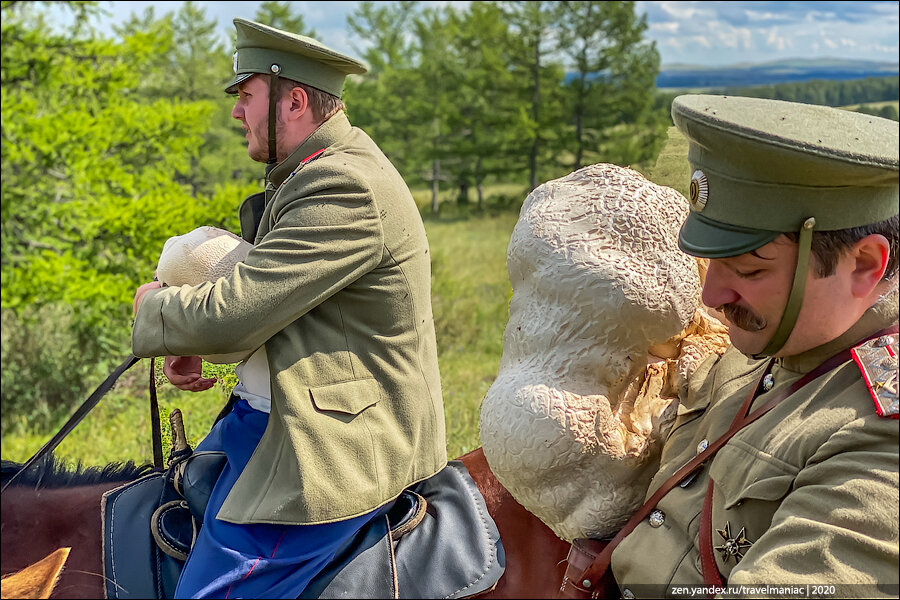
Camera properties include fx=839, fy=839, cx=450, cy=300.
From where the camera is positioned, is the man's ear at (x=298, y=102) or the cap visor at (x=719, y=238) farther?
the man's ear at (x=298, y=102)

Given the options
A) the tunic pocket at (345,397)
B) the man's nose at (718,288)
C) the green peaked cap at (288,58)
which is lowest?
the tunic pocket at (345,397)

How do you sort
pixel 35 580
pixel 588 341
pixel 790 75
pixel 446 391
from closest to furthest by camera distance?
pixel 588 341 < pixel 35 580 < pixel 446 391 < pixel 790 75

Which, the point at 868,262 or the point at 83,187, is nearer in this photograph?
the point at 868,262

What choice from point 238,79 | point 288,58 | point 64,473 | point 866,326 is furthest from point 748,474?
point 64,473

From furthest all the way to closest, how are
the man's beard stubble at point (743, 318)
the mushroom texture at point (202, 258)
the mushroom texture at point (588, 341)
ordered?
the mushroom texture at point (202, 258)
the mushroom texture at point (588, 341)
the man's beard stubble at point (743, 318)

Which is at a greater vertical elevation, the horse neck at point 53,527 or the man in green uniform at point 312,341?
the man in green uniform at point 312,341

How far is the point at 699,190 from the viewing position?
1.79m

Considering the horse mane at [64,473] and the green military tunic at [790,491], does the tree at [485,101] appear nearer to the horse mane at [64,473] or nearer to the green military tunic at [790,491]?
the horse mane at [64,473]

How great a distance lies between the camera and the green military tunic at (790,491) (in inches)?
57.2

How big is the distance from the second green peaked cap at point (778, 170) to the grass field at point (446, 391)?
24.1 inches

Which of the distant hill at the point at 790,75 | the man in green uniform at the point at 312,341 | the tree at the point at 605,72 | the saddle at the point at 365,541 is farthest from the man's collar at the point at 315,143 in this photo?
the tree at the point at 605,72

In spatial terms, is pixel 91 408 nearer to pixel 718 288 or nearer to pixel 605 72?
pixel 718 288

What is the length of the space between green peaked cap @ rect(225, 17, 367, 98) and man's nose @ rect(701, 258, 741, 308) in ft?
4.26

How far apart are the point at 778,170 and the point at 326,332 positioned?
1205 mm
